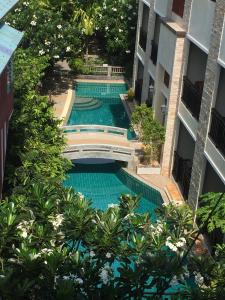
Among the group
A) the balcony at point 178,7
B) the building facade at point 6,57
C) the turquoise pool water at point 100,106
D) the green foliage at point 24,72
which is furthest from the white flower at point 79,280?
the turquoise pool water at point 100,106

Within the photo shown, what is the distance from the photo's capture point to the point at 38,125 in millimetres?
19672

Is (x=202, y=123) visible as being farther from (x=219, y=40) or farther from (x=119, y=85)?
(x=119, y=85)

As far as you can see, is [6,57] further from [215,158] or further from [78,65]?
[78,65]

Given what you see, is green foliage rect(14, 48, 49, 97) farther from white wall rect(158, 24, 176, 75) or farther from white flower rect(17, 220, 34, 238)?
white flower rect(17, 220, 34, 238)

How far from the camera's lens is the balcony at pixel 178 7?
22.4 meters

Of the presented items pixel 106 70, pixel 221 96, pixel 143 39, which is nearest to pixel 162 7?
pixel 143 39

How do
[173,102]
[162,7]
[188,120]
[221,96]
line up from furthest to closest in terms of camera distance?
1. [162,7]
2. [173,102]
3. [188,120]
4. [221,96]

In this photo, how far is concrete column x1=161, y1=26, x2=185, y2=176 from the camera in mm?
21127

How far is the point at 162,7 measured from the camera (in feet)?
84.9

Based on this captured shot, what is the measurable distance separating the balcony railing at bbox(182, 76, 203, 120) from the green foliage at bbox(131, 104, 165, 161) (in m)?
2.02

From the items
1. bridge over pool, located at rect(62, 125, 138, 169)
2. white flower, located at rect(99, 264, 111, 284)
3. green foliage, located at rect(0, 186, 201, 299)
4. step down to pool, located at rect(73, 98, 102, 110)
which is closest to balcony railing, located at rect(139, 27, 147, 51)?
step down to pool, located at rect(73, 98, 102, 110)

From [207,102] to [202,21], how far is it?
3234mm

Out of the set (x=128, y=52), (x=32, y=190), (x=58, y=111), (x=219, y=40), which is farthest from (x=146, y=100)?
(x=32, y=190)

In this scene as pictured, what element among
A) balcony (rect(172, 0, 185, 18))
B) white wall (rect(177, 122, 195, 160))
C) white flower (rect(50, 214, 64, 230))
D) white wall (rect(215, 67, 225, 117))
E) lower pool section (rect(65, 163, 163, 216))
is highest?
balcony (rect(172, 0, 185, 18))
